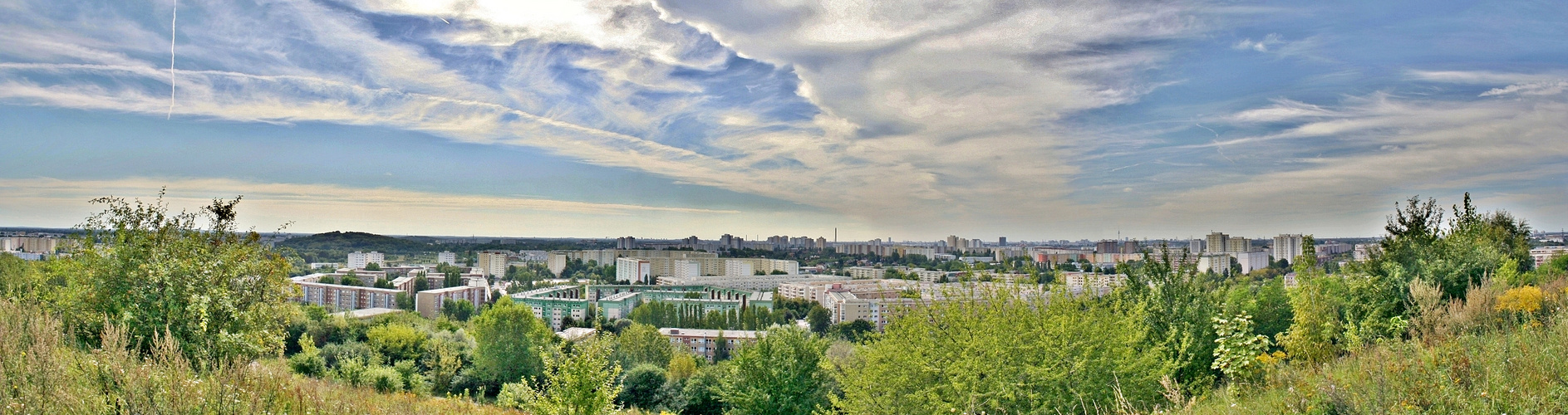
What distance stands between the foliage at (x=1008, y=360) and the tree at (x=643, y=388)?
424 inches

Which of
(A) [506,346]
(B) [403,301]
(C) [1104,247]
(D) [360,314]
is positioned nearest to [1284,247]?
(C) [1104,247]

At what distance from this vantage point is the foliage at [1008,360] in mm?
7102

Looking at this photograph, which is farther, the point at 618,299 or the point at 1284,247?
the point at 618,299

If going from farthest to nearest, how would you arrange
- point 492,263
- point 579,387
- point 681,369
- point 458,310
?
point 492,263 → point 458,310 → point 681,369 → point 579,387

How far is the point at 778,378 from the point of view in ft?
56.5

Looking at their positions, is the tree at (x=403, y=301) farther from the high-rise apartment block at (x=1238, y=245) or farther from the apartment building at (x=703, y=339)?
the high-rise apartment block at (x=1238, y=245)

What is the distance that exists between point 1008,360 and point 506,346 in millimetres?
19454

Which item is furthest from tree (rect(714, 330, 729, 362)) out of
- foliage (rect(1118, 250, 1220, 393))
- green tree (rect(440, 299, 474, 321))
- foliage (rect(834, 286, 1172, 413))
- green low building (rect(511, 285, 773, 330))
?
foliage (rect(1118, 250, 1220, 393))

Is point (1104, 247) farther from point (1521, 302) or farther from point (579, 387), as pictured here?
point (579, 387)

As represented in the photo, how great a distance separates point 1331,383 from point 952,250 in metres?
90.8

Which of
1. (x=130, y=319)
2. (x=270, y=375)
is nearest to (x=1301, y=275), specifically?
(x=270, y=375)

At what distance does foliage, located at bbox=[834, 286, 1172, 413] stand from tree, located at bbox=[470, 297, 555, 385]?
53.1 feet

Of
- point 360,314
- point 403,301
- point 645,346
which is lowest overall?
point 403,301

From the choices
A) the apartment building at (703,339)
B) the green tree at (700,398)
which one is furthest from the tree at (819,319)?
the green tree at (700,398)
